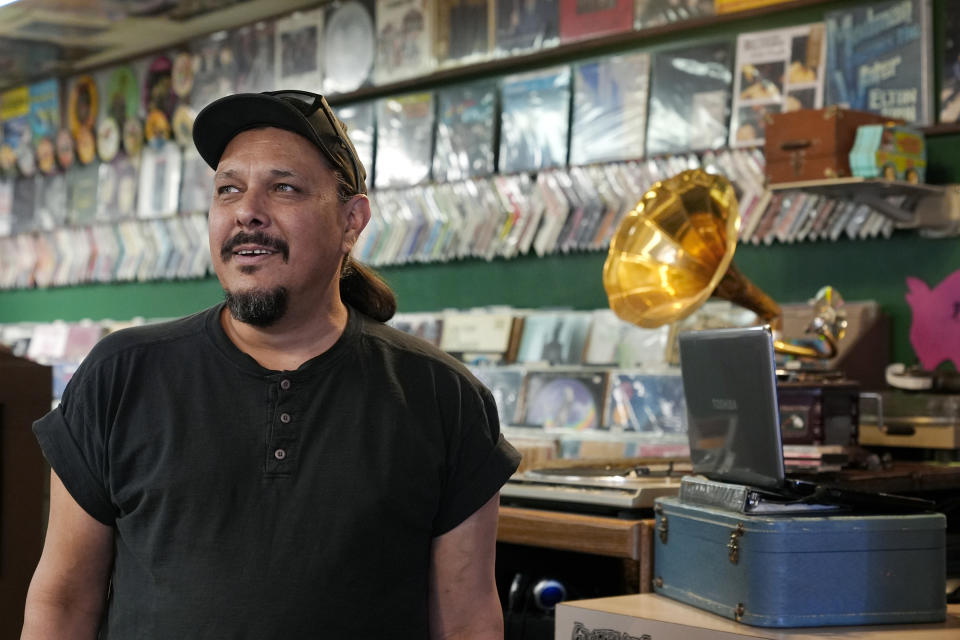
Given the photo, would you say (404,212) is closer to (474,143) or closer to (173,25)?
(474,143)

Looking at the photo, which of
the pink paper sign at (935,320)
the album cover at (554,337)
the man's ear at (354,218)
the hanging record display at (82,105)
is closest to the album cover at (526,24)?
the album cover at (554,337)

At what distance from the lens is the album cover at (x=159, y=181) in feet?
24.4

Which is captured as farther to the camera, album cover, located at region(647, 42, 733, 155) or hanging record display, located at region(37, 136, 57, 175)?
hanging record display, located at region(37, 136, 57, 175)

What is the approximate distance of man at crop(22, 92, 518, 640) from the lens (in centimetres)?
179

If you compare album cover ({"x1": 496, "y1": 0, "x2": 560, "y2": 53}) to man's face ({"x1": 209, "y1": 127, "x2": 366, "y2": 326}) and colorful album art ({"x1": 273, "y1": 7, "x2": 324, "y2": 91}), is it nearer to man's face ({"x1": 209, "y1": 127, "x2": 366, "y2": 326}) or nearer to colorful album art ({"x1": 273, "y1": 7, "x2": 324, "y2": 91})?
colorful album art ({"x1": 273, "y1": 7, "x2": 324, "y2": 91})

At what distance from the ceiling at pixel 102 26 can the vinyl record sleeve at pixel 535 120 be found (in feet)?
4.78

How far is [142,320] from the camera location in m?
7.46

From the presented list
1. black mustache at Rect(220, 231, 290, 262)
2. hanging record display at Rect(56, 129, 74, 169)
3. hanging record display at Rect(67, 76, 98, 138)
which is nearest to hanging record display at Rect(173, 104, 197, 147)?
hanging record display at Rect(67, 76, 98, 138)

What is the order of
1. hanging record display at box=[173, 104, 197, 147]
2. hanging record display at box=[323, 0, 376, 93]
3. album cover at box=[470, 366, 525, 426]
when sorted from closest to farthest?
1. album cover at box=[470, 366, 525, 426]
2. hanging record display at box=[323, 0, 376, 93]
3. hanging record display at box=[173, 104, 197, 147]

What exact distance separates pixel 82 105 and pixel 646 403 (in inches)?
192

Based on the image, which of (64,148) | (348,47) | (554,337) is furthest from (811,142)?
(64,148)

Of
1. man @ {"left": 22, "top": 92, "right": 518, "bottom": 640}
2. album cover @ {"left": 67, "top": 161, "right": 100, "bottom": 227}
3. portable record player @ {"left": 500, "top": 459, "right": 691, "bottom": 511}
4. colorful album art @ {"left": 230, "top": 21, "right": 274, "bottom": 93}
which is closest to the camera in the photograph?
man @ {"left": 22, "top": 92, "right": 518, "bottom": 640}

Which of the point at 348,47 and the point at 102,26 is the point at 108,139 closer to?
the point at 102,26

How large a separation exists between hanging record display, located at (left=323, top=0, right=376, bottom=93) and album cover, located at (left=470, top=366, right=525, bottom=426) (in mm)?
1700
